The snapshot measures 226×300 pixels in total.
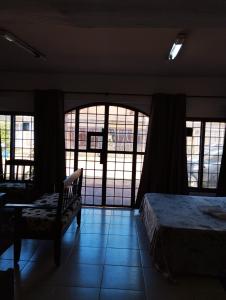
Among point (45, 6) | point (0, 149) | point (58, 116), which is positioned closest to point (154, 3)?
point (45, 6)

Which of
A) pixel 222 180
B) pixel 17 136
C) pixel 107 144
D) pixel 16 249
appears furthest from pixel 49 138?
pixel 222 180

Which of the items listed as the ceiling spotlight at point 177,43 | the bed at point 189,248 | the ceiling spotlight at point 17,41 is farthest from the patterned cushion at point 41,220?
the ceiling spotlight at point 177,43

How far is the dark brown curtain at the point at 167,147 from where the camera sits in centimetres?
565

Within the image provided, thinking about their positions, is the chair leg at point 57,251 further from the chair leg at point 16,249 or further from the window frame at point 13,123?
the window frame at point 13,123

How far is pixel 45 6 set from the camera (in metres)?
1.53

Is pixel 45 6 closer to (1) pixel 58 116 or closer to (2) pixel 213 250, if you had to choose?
(2) pixel 213 250

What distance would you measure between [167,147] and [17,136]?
10.3 feet

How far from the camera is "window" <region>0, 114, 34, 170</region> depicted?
613 centimetres

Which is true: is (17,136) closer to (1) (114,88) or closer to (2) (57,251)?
(1) (114,88)

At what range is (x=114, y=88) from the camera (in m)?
5.90

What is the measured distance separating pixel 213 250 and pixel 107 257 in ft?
4.10

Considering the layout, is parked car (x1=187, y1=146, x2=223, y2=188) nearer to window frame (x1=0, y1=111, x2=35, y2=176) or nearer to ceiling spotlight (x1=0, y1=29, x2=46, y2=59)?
window frame (x1=0, y1=111, x2=35, y2=176)

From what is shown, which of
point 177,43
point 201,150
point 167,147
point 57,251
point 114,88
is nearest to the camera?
point 57,251

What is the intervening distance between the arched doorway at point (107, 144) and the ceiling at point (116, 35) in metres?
0.87
